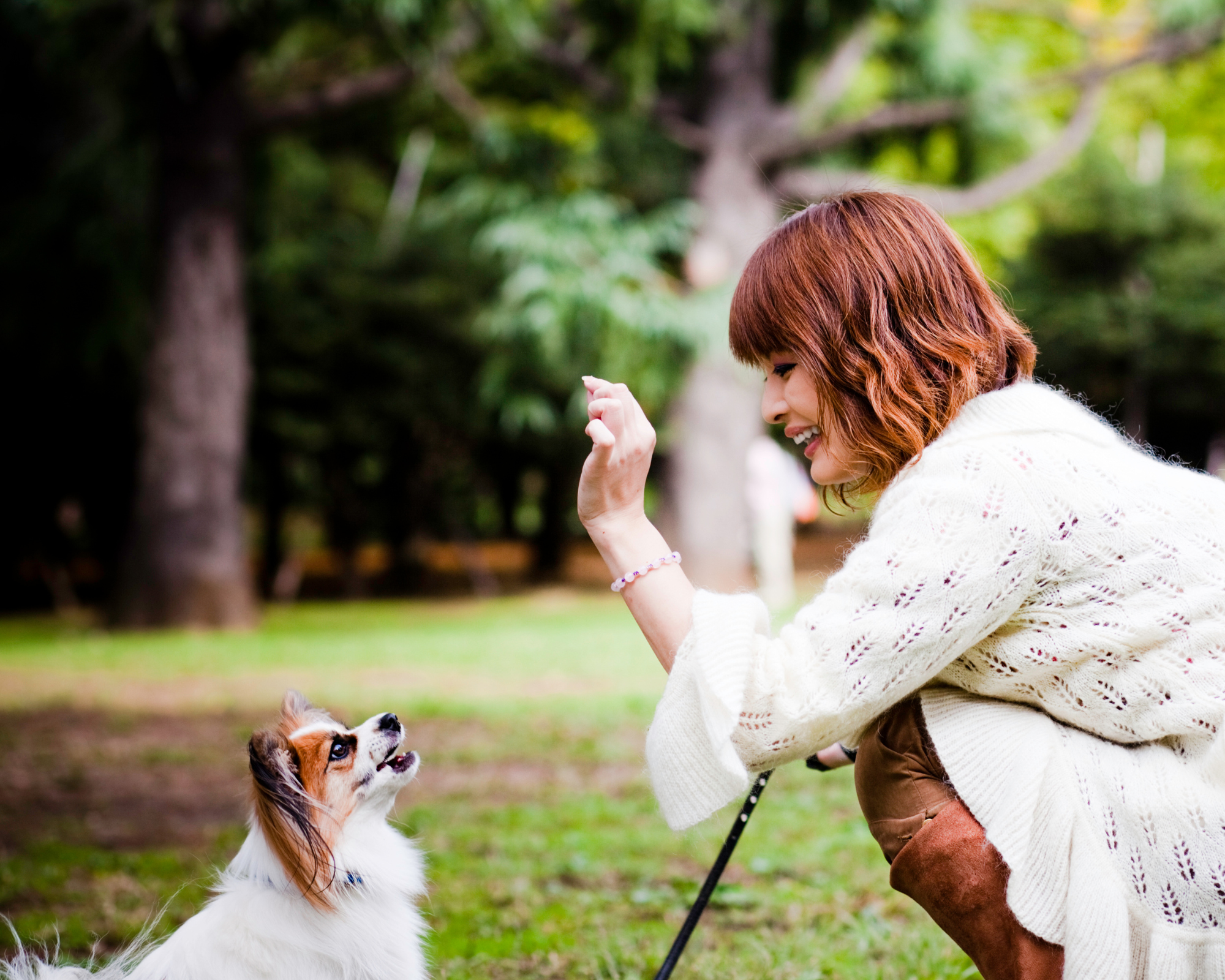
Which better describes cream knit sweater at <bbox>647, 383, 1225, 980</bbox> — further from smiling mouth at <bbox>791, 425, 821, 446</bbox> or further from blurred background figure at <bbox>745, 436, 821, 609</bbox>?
blurred background figure at <bbox>745, 436, 821, 609</bbox>

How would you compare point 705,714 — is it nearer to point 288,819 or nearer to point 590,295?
point 288,819

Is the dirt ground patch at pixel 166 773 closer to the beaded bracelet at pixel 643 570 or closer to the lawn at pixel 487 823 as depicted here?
the lawn at pixel 487 823

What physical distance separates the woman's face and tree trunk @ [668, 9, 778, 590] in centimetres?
1142

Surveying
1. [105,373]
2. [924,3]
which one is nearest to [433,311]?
[105,373]

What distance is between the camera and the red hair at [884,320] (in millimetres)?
1745

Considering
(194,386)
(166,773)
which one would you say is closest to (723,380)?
(194,386)

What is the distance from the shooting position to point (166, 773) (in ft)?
17.6

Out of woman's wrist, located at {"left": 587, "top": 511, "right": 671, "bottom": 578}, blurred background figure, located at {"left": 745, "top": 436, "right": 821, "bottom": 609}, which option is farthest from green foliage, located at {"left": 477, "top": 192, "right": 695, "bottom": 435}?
woman's wrist, located at {"left": 587, "top": 511, "right": 671, "bottom": 578}

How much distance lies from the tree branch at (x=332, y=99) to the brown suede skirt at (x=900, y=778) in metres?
10.8

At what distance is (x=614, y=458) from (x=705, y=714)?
412 millimetres

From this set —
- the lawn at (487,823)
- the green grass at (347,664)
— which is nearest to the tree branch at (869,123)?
the green grass at (347,664)

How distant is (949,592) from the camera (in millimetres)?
1627

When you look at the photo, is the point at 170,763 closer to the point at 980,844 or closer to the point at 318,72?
the point at 980,844

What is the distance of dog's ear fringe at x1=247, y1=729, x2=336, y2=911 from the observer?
1.88m
